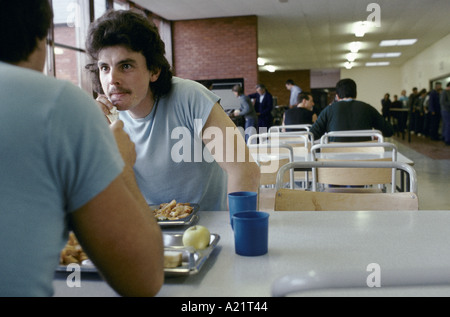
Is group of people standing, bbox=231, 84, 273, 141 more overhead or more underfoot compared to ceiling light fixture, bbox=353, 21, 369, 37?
more underfoot

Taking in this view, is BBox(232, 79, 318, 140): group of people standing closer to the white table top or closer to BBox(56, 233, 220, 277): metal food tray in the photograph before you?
A: the white table top

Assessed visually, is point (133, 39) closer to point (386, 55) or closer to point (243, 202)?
point (243, 202)

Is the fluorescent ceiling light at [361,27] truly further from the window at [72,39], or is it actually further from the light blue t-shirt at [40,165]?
the light blue t-shirt at [40,165]

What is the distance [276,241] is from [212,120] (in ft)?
1.70

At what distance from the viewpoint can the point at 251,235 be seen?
3.04 feet

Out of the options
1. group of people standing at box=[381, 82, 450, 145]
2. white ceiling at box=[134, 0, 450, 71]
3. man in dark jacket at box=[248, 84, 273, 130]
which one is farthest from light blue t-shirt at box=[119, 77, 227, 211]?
group of people standing at box=[381, 82, 450, 145]

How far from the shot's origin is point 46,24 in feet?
1.85

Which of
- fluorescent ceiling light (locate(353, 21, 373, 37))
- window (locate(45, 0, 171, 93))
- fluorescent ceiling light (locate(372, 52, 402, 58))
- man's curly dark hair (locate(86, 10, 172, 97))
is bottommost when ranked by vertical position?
man's curly dark hair (locate(86, 10, 172, 97))

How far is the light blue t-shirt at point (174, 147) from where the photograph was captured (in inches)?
56.2

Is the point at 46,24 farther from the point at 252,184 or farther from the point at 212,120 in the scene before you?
the point at 252,184

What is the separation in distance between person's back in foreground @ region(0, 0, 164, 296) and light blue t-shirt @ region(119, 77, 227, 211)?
0.86 metres

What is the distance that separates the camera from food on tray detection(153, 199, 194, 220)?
3.98ft

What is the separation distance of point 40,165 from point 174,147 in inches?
36.8

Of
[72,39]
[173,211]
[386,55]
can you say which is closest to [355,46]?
[386,55]
